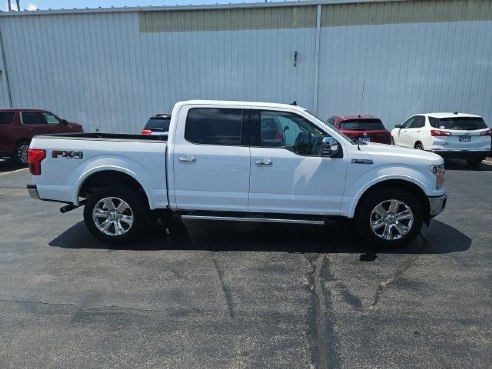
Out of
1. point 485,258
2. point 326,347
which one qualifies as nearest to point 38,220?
point 326,347

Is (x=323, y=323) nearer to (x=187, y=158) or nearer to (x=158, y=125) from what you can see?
(x=187, y=158)

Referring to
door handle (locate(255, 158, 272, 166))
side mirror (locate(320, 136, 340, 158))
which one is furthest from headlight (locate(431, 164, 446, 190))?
door handle (locate(255, 158, 272, 166))

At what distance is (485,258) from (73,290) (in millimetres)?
4789

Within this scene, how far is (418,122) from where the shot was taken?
12.6 meters

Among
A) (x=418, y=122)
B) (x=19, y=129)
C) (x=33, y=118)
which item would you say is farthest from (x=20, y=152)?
(x=418, y=122)

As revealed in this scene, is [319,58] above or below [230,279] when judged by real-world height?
above

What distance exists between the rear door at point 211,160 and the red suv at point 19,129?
31.3 feet

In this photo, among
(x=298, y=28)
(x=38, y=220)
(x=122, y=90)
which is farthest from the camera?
(x=122, y=90)

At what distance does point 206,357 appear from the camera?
295 cm

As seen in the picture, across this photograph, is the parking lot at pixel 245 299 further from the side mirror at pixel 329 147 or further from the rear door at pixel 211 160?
the side mirror at pixel 329 147

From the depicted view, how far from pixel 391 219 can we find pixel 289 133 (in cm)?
173

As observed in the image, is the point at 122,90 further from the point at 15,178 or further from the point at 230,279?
the point at 230,279

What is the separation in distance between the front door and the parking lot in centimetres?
60

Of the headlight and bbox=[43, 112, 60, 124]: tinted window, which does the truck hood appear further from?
bbox=[43, 112, 60, 124]: tinted window
